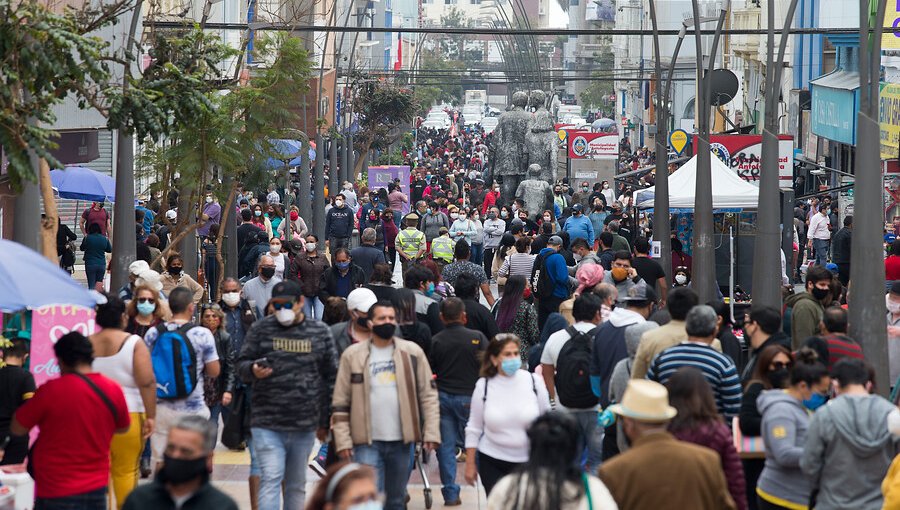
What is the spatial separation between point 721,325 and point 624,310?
85 cm

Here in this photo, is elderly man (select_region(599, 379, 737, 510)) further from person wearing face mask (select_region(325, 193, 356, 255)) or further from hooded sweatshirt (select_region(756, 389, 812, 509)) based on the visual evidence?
person wearing face mask (select_region(325, 193, 356, 255))

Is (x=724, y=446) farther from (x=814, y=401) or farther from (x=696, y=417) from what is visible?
(x=814, y=401)

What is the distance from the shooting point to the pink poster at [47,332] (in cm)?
1040

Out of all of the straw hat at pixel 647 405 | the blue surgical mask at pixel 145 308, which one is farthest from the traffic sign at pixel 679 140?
the straw hat at pixel 647 405

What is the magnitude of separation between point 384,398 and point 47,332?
2.86m

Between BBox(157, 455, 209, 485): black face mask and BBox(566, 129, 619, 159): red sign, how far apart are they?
4266cm

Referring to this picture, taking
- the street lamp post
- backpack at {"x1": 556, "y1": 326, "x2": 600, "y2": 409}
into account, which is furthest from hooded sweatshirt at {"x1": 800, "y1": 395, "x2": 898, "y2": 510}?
the street lamp post

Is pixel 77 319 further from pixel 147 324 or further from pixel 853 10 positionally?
pixel 853 10

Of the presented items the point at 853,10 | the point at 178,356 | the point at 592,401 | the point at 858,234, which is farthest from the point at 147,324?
the point at 853,10

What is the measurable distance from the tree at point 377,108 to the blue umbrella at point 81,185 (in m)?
34.8

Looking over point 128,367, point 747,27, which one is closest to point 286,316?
point 128,367

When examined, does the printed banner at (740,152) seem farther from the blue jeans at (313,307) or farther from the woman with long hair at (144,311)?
the woman with long hair at (144,311)

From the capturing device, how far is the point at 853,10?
47375 millimetres

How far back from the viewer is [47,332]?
10.5 m
